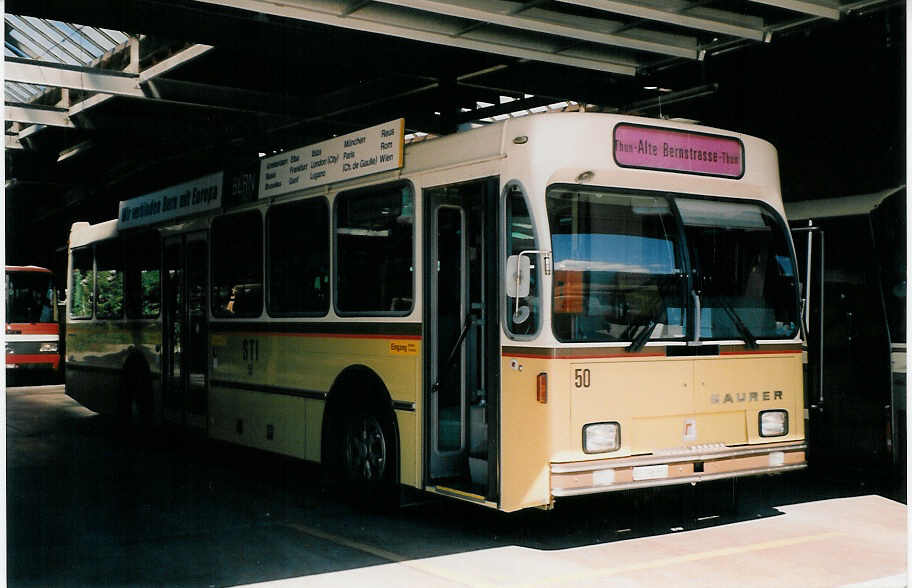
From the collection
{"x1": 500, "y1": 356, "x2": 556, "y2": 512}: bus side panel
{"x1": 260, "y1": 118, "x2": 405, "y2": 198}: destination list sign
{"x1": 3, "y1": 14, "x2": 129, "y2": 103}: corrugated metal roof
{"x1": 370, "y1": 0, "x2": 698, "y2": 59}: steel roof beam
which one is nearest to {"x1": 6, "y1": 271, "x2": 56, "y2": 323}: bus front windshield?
{"x1": 3, "y1": 14, "x2": 129, "y2": 103}: corrugated metal roof

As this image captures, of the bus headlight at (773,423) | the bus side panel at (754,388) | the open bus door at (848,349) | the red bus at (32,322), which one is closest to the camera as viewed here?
the bus side panel at (754,388)

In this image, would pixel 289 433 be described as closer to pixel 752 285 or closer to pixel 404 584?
pixel 404 584

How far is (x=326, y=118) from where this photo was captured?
17844 millimetres

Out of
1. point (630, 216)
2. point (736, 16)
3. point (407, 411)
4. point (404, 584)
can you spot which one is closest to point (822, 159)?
point (736, 16)

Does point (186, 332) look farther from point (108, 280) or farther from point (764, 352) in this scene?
point (764, 352)

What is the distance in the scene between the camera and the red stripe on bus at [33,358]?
26.0 meters

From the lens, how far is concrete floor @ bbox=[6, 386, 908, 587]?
22.7 feet

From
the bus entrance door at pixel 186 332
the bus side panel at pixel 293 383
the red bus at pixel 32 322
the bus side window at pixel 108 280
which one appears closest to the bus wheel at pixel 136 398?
the bus entrance door at pixel 186 332

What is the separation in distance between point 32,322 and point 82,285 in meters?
12.2

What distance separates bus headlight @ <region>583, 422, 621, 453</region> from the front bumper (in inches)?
3.5

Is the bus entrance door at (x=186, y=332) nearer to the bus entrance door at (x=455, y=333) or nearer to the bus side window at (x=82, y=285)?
the bus side window at (x=82, y=285)

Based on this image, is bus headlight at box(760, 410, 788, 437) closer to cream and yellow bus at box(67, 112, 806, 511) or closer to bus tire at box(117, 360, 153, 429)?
cream and yellow bus at box(67, 112, 806, 511)

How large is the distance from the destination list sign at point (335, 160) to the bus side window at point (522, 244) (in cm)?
141

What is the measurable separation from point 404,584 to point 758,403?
10.4 ft
